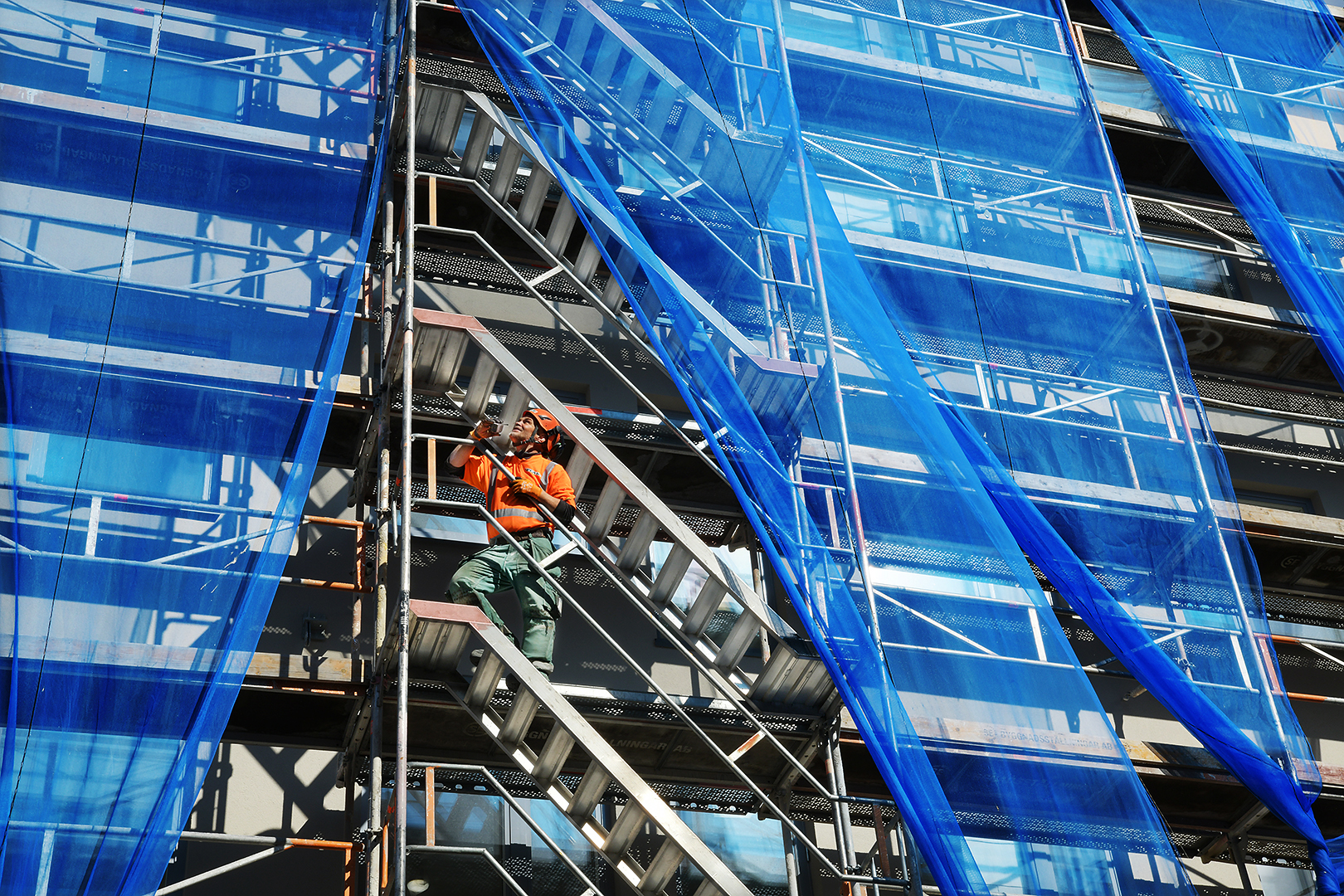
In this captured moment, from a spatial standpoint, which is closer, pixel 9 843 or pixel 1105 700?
pixel 9 843

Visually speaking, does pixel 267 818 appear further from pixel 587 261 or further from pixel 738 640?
pixel 587 261

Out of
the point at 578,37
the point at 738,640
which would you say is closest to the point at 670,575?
→ the point at 738,640

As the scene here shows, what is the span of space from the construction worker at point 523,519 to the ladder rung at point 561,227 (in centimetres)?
154

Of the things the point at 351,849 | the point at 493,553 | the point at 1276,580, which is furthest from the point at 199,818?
the point at 1276,580

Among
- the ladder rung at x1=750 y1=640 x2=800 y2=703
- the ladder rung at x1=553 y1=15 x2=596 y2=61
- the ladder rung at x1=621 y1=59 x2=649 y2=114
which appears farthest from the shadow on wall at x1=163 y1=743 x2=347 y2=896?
the ladder rung at x1=553 y1=15 x2=596 y2=61

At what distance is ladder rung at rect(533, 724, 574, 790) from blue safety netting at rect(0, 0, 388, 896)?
5.61ft

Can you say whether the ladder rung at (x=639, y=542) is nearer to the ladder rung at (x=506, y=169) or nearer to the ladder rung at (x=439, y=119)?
the ladder rung at (x=506, y=169)

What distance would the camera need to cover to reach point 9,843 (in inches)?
185

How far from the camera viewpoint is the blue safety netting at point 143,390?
503cm

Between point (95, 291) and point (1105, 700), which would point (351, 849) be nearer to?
point (95, 291)

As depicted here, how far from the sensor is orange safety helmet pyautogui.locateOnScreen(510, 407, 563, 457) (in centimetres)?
814

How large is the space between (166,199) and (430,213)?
9.17ft

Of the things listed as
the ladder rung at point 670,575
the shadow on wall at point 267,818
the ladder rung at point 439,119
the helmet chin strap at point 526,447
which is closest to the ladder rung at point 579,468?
the helmet chin strap at point 526,447

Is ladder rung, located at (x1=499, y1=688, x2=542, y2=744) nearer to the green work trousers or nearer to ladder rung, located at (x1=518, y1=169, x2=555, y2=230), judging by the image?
the green work trousers
